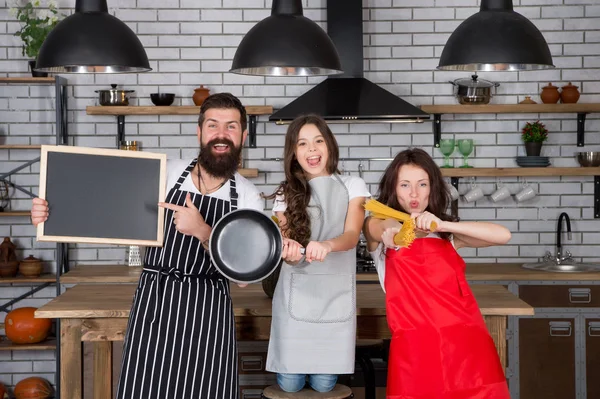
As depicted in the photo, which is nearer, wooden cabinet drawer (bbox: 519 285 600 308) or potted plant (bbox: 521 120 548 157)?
wooden cabinet drawer (bbox: 519 285 600 308)

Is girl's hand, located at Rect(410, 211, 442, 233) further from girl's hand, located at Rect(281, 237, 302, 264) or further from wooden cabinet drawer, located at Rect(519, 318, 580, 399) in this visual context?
wooden cabinet drawer, located at Rect(519, 318, 580, 399)

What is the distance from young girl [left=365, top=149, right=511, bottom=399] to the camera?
288 cm

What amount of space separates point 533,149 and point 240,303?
2.95 m

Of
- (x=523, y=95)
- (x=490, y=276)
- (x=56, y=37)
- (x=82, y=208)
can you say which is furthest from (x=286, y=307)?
(x=523, y=95)

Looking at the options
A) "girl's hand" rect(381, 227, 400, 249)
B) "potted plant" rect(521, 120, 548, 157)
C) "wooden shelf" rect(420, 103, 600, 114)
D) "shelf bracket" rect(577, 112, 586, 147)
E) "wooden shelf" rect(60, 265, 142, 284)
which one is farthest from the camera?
"shelf bracket" rect(577, 112, 586, 147)

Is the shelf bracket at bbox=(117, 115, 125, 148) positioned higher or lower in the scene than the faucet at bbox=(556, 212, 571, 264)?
higher

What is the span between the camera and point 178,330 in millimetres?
2926

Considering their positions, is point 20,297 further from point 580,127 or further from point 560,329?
point 580,127

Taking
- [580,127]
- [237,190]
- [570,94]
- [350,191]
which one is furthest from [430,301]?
[580,127]

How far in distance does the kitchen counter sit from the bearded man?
612 millimetres

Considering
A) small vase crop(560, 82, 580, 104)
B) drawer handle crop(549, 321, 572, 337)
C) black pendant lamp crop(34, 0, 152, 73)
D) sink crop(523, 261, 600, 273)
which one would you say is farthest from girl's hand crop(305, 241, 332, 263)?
small vase crop(560, 82, 580, 104)

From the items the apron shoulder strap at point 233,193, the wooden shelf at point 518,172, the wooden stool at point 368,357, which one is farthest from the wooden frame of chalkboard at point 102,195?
the wooden shelf at point 518,172

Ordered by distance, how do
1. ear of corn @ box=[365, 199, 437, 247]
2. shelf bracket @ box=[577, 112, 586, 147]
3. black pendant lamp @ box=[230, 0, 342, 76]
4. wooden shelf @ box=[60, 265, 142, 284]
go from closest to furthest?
ear of corn @ box=[365, 199, 437, 247], black pendant lamp @ box=[230, 0, 342, 76], wooden shelf @ box=[60, 265, 142, 284], shelf bracket @ box=[577, 112, 586, 147]

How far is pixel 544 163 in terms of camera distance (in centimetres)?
585
